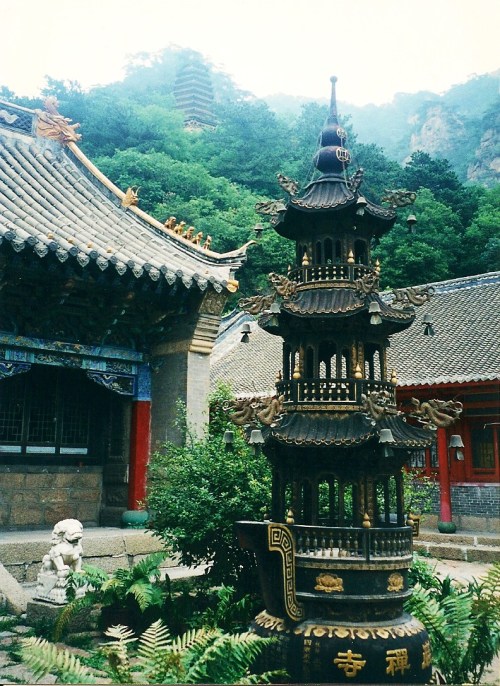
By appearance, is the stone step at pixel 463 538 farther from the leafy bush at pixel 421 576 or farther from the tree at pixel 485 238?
the tree at pixel 485 238

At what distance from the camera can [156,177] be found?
3741cm

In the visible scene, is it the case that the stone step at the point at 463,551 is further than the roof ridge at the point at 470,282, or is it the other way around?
the roof ridge at the point at 470,282

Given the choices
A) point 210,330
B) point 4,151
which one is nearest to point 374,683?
point 210,330

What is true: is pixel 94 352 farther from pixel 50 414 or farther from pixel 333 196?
pixel 333 196

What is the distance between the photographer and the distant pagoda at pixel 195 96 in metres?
60.3

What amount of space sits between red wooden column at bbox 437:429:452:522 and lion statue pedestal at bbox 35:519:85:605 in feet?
42.4

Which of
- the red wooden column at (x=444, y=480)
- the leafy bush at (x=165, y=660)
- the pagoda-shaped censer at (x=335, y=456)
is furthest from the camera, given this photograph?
the red wooden column at (x=444, y=480)

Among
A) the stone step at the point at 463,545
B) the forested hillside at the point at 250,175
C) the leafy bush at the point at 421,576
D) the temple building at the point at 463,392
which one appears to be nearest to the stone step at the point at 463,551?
the stone step at the point at 463,545

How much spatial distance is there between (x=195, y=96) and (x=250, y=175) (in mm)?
22757

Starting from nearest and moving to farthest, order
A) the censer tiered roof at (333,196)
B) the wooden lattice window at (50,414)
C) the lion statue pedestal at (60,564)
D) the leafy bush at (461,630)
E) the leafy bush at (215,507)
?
the leafy bush at (461,630) < the censer tiered roof at (333,196) < the lion statue pedestal at (60,564) < the leafy bush at (215,507) < the wooden lattice window at (50,414)

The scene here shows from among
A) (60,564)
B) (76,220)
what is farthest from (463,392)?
(60,564)

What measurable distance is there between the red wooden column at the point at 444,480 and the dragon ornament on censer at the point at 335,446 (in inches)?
459

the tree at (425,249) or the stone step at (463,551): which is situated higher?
the tree at (425,249)

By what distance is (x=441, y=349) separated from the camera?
20.0m
